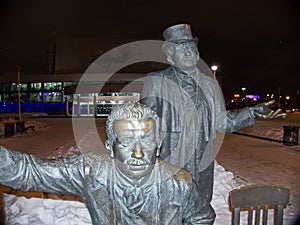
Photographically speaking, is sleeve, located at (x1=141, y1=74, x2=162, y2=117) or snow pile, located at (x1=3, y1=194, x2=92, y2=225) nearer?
sleeve, located at (x1=141, y1=74, x2=162, y2=117)

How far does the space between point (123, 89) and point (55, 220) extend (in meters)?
26.9

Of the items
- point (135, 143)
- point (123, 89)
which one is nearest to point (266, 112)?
point (135, 143)

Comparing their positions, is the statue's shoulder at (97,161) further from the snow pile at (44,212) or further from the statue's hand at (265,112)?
the snow pile at (44,212)

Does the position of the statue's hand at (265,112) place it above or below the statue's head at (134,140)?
above

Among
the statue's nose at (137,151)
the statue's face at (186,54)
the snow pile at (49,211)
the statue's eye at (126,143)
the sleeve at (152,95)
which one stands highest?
the statue's face at (186,54)

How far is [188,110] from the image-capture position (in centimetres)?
269

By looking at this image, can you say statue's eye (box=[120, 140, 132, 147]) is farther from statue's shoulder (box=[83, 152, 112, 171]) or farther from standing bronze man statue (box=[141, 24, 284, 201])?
standing bronze man statue (box=[141, 24, 284, 201])

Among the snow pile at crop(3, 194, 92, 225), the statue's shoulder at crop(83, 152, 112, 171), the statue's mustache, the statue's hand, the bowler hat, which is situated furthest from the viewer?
the snow pile at crop(3, 194, 92, 225)

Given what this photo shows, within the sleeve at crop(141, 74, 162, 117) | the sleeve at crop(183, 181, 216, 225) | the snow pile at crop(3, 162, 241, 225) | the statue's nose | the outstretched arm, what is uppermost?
the sleeve at crop(141, 74, 162, 117)

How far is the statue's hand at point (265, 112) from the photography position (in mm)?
2689

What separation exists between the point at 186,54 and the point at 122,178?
151 cm

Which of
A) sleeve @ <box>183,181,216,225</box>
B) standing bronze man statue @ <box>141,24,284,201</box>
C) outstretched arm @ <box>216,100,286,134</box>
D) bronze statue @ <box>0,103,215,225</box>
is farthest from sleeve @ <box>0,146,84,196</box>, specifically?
outstretched arm @ <box>216,100,286,134</box>

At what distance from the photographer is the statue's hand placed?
A: 2689mm


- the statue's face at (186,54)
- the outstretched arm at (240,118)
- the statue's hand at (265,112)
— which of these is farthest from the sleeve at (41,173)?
the statue's hand at (265,112)
